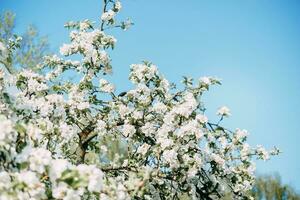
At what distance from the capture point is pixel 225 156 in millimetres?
7512

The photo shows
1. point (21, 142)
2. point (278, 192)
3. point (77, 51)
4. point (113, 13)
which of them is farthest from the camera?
point (278, 192)

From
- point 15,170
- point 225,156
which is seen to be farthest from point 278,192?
point 15,170

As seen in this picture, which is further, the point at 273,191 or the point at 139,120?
the point at 273,191

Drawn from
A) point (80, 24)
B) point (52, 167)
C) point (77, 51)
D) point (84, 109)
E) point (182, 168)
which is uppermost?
point (80, 24)

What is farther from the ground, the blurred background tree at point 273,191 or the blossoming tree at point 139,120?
the blurred background tree at point 273,191

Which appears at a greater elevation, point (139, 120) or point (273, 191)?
point (273, 191)

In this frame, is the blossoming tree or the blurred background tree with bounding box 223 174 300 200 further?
the blurred background tree with bounding box 223 174 300 200

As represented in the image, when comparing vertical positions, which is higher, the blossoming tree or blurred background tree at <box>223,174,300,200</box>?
blurred background tree at <box>223,174,300,200</box>

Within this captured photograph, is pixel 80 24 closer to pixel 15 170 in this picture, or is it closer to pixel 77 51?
pixel 77 51

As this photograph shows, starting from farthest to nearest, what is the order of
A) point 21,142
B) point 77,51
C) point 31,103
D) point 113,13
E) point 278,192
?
point 278,192, point 113,13, point 77,51, point 31,103, point 21,142

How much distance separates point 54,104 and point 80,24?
215cm

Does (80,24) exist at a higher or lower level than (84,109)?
higher

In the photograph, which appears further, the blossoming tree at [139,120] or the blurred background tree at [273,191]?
the blurred background tree at [273,191]

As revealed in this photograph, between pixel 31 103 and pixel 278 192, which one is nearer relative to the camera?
pixel 31 103
